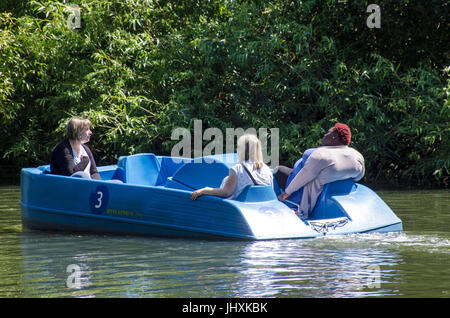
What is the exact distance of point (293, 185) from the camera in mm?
7441

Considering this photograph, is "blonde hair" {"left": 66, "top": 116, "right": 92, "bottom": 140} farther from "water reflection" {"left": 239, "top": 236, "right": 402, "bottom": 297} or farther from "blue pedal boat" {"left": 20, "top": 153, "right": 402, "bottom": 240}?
"water reflection" {"left": 239, "top": 236, "right": 402, "bottom": 297}

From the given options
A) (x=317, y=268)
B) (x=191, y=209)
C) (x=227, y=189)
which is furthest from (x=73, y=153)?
(x=317, y=268)

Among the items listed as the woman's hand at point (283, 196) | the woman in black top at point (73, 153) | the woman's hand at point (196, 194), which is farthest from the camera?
the woman in black top at point (73, 153)

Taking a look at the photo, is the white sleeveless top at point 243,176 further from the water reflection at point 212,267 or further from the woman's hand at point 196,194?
the water reflection at point 212,267

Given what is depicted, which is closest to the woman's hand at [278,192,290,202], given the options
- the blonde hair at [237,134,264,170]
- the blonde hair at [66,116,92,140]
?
the blonde hair at [237,134,264,170]

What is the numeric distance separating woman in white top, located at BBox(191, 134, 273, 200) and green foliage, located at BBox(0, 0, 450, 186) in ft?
19.0

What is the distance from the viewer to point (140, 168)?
8625mm

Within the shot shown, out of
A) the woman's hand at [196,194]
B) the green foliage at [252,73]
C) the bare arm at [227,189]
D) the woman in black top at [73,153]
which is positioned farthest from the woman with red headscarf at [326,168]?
the green foliage at [252,73]

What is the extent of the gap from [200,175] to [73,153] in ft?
4.13

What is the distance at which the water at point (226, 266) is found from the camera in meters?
4.87

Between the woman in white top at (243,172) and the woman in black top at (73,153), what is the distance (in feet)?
4.75

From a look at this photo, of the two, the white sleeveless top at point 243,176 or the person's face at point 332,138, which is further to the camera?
the person's face at point 332,138

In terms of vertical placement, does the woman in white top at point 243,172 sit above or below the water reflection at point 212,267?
above

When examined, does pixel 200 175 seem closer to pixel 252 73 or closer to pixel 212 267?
pixel 212 267
